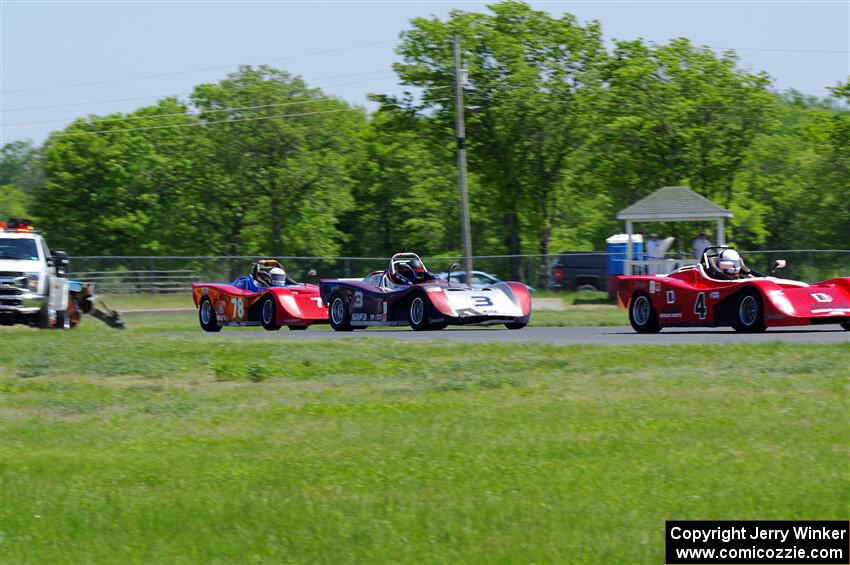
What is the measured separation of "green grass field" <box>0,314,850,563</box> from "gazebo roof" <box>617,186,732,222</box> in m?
21.6

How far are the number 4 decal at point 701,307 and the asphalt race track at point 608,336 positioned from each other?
34 centimetres

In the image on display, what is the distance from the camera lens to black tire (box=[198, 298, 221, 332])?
28.6 metres

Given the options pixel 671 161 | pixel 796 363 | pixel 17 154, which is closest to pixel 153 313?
pixel 671 161

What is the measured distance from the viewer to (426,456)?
9820 millimetres

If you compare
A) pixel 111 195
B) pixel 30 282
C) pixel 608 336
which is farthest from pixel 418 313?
pixel 111 195

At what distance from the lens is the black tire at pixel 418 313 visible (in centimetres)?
2378

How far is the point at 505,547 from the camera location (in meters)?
7.27

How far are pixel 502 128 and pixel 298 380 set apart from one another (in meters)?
35.8

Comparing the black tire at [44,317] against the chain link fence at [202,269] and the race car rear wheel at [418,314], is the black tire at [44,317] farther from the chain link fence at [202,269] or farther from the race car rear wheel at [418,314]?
the chain link fence at [202,269]

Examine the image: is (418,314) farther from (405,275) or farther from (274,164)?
(274,164)

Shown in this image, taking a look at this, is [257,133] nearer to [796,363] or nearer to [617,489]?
[796,363]

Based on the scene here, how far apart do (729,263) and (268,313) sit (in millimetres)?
10800

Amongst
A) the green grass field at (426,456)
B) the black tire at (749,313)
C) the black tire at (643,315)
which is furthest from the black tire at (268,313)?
the black tire at (749,313)

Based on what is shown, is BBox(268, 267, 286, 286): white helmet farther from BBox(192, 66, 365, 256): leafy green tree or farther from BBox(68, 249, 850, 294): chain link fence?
BBox(192, 66, 365, 256): leafy green tree
